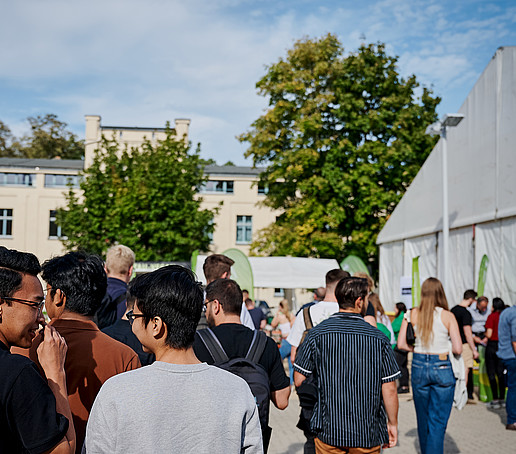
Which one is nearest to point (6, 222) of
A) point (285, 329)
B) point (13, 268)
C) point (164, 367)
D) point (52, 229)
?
point (52, 229)

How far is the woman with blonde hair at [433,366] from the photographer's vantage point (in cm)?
639

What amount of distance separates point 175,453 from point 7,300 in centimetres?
82

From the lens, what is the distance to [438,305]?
6.57 meters

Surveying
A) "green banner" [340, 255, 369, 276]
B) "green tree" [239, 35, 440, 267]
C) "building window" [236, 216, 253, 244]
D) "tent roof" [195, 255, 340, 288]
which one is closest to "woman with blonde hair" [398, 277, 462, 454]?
"green banner" [340, 255, 369, 276]

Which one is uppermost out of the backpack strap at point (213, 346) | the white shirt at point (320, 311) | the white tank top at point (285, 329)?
the white shirt at point (320, 311)

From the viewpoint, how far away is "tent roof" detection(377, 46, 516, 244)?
1366 cm

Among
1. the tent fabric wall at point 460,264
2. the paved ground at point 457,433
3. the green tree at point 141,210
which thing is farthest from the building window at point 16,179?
the paved ground at point 457,433

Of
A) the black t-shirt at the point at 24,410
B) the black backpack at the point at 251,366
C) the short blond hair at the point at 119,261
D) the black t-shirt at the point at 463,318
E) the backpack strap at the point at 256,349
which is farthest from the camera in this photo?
the black t-shirt at the point at 463,318

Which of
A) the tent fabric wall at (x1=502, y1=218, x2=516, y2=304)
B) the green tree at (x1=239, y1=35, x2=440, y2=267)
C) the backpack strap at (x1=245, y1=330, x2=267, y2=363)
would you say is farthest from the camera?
the green tree at (x1=239, y1=35, x2=440, y2=267)

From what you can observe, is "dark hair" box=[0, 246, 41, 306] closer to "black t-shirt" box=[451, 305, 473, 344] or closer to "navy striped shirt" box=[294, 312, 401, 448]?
"navy striped shirt" box=[294, 312, 401, 448]

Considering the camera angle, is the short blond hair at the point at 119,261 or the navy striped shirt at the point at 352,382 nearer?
the navy striped shirt at the point at 352,382

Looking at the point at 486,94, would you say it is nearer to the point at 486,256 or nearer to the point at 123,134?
the point at 486,256

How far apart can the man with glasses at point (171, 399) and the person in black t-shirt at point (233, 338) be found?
1571mm

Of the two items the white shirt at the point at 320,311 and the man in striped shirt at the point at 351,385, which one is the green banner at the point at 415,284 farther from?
the man in striped shirt at the point at 351,385
